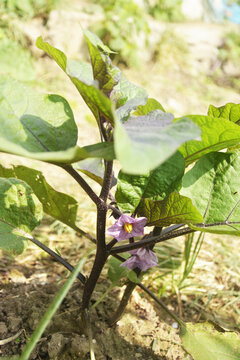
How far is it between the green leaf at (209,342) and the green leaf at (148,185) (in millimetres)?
326

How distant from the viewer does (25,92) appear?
0.65 metres

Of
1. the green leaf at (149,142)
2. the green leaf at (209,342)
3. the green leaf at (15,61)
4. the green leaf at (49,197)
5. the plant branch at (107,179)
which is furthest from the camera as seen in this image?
the green leaf at (15,61)

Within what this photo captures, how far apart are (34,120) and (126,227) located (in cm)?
28

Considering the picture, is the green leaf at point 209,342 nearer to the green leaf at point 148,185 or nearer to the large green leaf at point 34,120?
the green leaf at point 148,185

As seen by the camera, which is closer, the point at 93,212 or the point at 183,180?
the point at 183,180

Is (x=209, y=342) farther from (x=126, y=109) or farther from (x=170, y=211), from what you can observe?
(x=126, y=109)

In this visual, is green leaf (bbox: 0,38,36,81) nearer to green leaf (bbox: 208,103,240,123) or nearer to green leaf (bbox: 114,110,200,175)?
green leaf (bbox: 208,103,240,123)

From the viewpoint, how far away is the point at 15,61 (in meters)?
3.33

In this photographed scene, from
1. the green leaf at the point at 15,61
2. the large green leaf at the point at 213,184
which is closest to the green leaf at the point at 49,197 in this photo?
the large green leaf at the point at 213,184

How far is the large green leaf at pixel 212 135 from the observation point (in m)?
0.64

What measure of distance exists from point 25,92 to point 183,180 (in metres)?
0.38

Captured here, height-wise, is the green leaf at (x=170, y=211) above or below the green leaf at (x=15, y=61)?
below

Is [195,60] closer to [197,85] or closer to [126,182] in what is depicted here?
[197,85]

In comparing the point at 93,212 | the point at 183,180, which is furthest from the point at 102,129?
the point at 93,212
